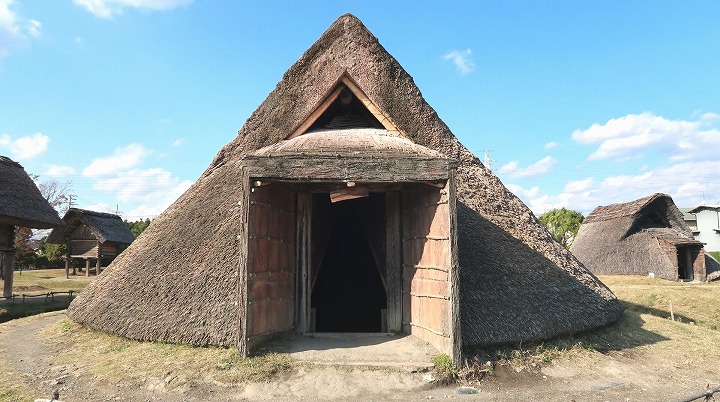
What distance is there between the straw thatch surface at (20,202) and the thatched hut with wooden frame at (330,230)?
8292mm

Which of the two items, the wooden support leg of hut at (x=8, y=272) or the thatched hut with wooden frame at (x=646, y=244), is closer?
the wooden support leg of hut at (x=8, y=272)

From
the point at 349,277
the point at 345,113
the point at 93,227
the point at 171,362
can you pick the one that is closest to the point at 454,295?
the point at 171,362

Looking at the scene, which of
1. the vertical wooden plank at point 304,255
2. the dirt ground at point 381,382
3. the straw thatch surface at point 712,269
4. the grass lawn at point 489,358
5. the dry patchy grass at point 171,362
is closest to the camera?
the dirt ground at point 381,382

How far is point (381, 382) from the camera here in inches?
244

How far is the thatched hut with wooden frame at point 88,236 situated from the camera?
2516 cm

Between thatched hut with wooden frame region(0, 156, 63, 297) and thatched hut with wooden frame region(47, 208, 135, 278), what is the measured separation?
27.6 feet

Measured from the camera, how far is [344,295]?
40.3 feet

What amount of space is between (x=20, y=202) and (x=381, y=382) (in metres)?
16.0

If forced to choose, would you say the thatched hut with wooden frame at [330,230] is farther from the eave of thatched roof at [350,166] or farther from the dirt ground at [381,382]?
the dirt ground at [381,382]

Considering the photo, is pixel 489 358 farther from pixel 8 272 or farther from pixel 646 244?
pixel 646 244

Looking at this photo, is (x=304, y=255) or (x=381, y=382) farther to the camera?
(x=304, y=255)

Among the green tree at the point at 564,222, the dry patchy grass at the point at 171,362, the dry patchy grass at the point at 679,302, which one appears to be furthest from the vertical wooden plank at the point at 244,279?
the green tree at the point at 564,222

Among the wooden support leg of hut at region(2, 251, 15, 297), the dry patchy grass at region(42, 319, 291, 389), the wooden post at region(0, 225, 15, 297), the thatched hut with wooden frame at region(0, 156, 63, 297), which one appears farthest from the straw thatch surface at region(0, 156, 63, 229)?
the dry patchy grass at region(42, 319, 291, 389)

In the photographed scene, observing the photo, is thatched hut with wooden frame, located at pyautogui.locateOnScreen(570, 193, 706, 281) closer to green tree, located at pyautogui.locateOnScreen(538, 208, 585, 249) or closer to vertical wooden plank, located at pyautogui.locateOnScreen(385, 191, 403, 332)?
green tree, located at pyautogui.locateOnScreen(538, 208, 585, 249)
